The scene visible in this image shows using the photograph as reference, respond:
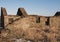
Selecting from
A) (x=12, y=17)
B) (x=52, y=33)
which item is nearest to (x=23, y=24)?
(x=12, y=17)

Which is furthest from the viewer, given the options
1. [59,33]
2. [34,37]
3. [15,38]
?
[59,33]

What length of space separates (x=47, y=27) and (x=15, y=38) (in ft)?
14.2

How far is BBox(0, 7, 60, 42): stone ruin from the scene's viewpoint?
1852 centimetres

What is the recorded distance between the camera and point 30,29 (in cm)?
1986

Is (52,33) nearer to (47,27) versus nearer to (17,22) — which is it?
(47,27)

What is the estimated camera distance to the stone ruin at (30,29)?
1852 centimetres

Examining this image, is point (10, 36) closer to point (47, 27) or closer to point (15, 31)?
point (15, 31)

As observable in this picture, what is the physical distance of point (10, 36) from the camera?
18.3 meters

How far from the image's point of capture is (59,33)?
2081 cm

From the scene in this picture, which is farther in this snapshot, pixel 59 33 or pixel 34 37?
pixel 59 33

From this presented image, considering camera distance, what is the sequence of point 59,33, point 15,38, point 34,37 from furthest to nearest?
point 59,33 < point 34,37 < point 15,38

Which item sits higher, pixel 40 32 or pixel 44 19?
pixel 44 19

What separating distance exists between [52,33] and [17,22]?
4.18 m

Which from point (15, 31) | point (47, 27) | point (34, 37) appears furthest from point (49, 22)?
point (15, 31)
